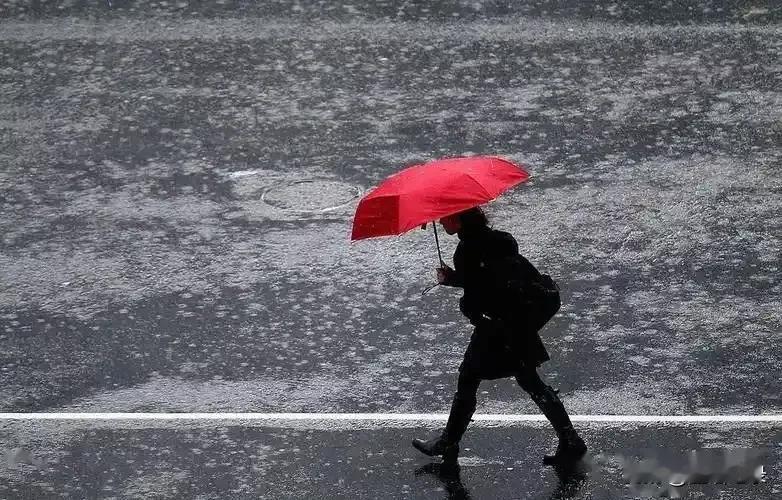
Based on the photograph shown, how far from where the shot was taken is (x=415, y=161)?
37.9 feet

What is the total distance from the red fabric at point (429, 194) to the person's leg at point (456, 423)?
109 centimetres

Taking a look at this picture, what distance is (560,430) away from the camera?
7059 mm

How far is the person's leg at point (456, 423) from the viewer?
709 cm

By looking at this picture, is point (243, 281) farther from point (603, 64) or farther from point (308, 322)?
point (603, 64)

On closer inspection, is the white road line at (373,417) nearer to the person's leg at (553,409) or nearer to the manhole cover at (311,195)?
the person's leg at (553,409)

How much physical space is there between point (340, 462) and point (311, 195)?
13.4 ft

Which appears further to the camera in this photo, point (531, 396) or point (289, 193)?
point (289, 193)

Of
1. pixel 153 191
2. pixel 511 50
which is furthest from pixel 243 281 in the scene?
pixel 511 50

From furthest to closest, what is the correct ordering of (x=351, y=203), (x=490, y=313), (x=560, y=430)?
(x=351, y=203)
(x=560, y=430)
(x=490, y=313)

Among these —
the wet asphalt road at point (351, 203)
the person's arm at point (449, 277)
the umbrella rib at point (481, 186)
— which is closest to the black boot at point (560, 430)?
the wet asphalt road at point (351, 203)

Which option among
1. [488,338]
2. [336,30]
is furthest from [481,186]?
[336,30]

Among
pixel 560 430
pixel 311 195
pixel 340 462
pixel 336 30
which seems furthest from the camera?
pixel 336 30

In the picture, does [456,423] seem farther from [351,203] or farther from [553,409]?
[351,203]

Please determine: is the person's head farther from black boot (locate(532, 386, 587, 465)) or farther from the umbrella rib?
black boot (locate(532, 386, 587, 465))
